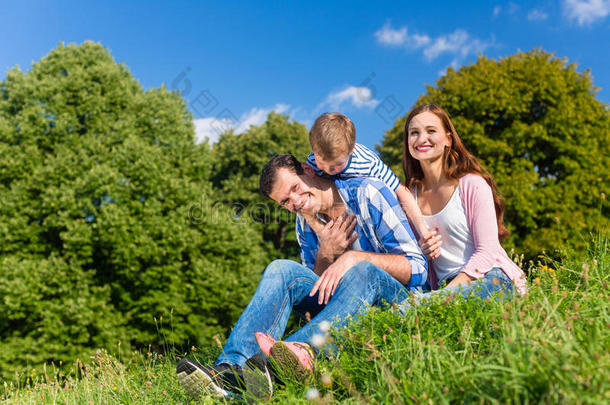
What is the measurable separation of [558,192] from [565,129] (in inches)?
87.2

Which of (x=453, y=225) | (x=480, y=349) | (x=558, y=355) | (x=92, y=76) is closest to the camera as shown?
(x=558, y=355)

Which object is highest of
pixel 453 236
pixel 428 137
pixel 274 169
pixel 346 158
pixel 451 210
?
pixel 274 169

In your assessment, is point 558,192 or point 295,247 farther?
point 295,247

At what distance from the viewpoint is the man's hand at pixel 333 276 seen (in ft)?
9.53

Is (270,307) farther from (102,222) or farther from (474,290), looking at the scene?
(102,222)

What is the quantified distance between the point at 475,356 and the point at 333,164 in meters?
1.74

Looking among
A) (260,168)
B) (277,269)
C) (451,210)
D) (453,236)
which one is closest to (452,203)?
(451,210)

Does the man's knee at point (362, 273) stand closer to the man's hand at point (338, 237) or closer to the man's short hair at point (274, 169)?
the man's hand at point (338, 237)

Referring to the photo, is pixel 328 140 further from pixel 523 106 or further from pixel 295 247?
pixel 295 247

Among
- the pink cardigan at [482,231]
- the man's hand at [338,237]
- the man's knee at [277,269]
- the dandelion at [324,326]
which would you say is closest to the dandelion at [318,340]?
the dandelion at [324,326]

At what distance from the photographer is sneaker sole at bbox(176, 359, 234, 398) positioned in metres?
2.56

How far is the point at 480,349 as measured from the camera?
6.97 feet

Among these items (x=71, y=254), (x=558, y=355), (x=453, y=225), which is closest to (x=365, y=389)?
(x=558, y=355)

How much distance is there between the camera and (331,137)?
3.30 meters
